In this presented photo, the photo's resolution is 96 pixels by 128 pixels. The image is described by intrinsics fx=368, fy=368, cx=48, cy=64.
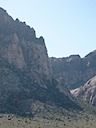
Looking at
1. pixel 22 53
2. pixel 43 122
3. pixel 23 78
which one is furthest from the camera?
pixel 22 53

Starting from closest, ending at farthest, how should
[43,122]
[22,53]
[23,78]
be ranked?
[43,122] → [23,78] → [22,53]

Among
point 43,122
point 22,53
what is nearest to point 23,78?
point 22,53

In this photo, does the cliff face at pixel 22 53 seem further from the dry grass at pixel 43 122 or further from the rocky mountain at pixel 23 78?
the dry grass at pixel 43 122

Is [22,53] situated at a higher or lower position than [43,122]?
higher

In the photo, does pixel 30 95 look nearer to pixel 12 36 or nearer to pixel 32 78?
pixel 32 78

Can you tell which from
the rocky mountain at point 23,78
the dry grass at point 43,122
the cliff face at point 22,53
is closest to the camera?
the dry grass at point 43,122

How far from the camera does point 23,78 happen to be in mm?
172875

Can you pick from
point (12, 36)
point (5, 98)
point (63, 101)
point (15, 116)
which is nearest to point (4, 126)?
point (15, 116)

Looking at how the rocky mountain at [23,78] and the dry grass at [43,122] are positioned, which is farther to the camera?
the rocky mountain at [23,78]

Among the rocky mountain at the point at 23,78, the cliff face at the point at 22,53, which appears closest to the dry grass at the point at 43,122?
the rocky mountain at the point at 23,78

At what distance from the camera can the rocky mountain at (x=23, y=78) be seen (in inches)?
6053

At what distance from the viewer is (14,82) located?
163 meters

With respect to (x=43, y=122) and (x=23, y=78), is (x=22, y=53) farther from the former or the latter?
(x=43, y=122)

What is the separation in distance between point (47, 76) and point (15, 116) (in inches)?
2369
